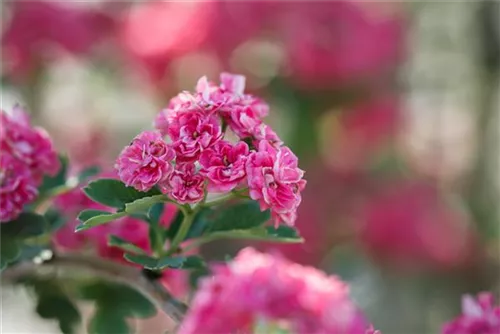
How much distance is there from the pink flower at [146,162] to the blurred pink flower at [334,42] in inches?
42.2

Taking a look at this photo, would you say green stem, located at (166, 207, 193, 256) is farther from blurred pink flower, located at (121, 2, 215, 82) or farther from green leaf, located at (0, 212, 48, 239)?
blurred pink flower, located at (121, 2, 215, 82)

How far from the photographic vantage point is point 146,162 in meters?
0.56

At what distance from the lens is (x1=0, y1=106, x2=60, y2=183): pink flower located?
2.25 feet

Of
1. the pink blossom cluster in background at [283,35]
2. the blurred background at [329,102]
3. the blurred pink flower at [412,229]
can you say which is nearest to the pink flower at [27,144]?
the blurred background at [329,102]

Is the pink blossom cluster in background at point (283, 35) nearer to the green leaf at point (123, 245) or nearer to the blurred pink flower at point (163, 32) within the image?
the blurred pink flower at point (163, 32)

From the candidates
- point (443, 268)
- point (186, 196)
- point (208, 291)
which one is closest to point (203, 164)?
point (186, 196)

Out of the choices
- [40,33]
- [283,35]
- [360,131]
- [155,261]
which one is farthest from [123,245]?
[360,131]

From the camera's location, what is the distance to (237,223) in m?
0.66

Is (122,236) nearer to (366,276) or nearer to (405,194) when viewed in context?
(366,276)

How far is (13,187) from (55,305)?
0.14m

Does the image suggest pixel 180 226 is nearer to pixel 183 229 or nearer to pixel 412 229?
pixel 183 229

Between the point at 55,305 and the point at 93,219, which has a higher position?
the point at 93,219

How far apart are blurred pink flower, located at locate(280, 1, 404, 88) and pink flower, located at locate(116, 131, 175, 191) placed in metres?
1.07

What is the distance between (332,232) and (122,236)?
3.66 ft
